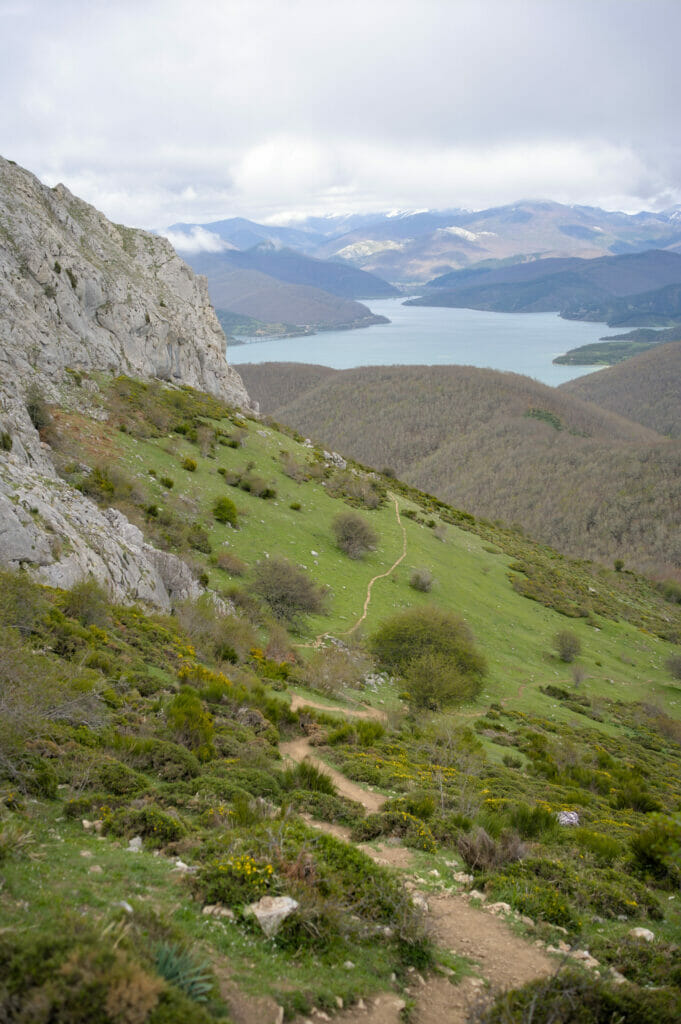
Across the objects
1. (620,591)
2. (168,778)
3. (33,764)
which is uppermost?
(33,764)

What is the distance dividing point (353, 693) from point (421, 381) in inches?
5003

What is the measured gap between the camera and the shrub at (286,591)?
64.5ft

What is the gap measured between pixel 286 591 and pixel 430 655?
5.73m

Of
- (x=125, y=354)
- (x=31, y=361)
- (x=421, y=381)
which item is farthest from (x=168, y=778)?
(x=421, y=381)

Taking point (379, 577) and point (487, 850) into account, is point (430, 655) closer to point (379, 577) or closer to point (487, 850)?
point (379, 577)

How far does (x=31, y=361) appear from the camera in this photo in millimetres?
25422

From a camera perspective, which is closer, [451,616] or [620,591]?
[451,616]

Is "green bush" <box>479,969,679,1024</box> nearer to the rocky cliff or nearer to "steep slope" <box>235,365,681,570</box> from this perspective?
the rocky cliff

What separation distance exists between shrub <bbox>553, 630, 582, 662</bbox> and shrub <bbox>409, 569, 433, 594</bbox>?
21.3 feet

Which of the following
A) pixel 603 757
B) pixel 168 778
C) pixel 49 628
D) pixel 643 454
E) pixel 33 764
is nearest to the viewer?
pixel 33 764

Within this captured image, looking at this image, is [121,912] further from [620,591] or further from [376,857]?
[620,591]

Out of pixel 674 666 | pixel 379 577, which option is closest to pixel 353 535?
pixel 379 577

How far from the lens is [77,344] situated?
29359 mm

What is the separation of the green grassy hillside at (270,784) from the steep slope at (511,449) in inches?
2166
